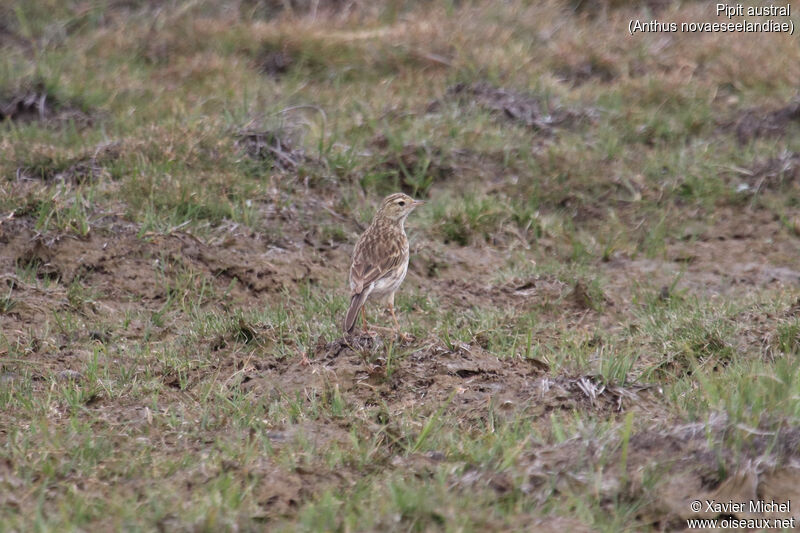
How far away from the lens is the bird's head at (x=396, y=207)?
8055 millimetres

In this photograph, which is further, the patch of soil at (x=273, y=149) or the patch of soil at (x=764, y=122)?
the patch of soil at (x=764, y=122)

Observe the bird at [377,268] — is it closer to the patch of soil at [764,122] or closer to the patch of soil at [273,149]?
the patch of soil at [273,149]

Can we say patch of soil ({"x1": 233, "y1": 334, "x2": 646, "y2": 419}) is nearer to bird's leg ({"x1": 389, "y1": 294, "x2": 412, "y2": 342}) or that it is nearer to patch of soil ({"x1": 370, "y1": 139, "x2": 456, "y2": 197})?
bird's leg ({"x1": 389, "y1": 294, "x2": 412, "y2": 342})

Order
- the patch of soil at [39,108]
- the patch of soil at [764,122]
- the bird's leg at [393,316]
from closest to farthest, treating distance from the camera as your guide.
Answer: the bird's leg at [393,316], the patch of soil at [39,108], the patch of soil at [764,122]

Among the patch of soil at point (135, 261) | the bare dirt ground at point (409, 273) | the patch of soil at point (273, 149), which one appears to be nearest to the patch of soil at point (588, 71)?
the bare dirt ground at point (409, 273)

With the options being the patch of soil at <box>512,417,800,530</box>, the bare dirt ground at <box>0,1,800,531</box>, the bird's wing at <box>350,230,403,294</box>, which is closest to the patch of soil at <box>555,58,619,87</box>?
the bare dirt ground at <box>0,1,800,531</box>

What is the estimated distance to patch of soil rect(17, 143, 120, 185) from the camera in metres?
8.91

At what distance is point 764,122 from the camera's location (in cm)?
1045

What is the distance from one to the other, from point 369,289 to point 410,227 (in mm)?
2005

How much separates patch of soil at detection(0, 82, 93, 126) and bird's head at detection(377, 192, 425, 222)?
11.9 feet

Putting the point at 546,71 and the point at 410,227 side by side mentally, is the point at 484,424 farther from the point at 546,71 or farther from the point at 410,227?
the point at 546,71

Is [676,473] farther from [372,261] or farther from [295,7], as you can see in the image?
[295,7]

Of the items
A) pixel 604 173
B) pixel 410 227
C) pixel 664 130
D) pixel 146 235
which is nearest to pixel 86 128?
pixel 146 235

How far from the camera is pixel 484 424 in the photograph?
5523 millimetres
